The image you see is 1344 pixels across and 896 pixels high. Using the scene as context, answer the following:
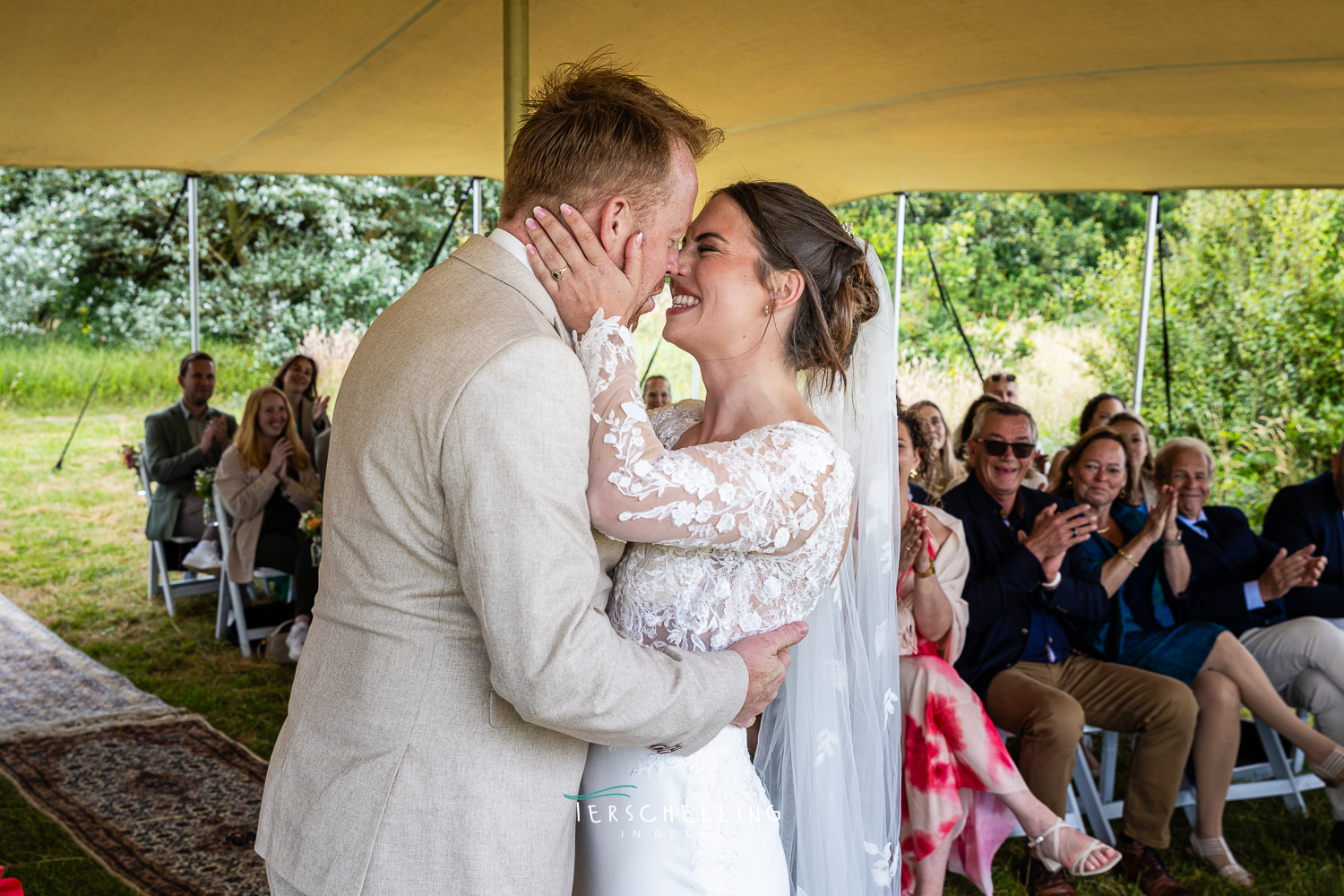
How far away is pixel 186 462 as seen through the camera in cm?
665

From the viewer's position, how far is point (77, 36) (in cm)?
411

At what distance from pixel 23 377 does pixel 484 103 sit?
11491 mm

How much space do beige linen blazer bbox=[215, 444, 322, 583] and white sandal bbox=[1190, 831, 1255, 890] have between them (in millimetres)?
4646

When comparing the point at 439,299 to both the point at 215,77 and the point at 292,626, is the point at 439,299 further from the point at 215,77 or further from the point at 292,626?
the point at 292,626

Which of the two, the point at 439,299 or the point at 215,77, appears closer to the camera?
the point at 439,299

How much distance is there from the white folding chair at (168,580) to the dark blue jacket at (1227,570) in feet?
18.8

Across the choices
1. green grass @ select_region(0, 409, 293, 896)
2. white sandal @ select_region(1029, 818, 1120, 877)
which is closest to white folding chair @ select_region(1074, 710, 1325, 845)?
white sandal @ select_region(1029, 818, 1120, 877)

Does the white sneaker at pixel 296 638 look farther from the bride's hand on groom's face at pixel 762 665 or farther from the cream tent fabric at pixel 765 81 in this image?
the bride's hand on groom's face at pixel 762 665

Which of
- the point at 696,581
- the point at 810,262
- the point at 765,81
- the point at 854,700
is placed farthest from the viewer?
the point at 765,81

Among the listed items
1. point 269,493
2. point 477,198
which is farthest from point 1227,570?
point 477,198

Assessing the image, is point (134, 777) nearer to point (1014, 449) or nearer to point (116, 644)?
point (116, 644)

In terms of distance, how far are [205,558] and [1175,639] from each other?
536 cm

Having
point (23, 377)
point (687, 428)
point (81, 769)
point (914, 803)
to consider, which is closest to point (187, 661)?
point (81, 769)

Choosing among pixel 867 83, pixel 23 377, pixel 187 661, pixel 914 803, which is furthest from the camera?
pixel 23 377
